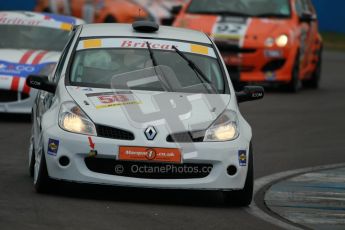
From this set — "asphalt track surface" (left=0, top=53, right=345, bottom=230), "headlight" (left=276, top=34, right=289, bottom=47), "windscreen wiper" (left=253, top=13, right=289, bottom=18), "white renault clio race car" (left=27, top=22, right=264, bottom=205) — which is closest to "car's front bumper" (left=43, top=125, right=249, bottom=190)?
"white renault clio race car" (left=27, top=22, right=264, bottom=205)

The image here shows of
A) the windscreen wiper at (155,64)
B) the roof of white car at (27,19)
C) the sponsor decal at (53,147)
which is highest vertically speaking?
the sponsor decal at (53,147)

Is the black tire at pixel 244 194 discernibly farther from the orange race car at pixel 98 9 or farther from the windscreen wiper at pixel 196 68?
the orange race car at pixel 98 9

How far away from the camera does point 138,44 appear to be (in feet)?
35.7

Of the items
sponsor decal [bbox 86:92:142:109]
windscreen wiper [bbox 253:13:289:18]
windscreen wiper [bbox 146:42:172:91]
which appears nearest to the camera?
sponsor decal [bbox 86:92:142:109]

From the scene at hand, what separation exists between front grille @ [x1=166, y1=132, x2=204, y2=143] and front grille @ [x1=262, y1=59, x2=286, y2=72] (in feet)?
35.1

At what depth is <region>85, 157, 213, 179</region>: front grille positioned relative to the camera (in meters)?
9.50

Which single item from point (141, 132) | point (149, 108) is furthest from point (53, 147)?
point (149, 108)

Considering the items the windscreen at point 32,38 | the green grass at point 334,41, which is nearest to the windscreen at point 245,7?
the windscreen at point 32,38

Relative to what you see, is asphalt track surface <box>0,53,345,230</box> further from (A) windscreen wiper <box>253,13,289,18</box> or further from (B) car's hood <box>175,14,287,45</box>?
(A) windscreen wiper <box>253,13,289,18</box>

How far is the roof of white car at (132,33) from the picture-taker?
11078mm

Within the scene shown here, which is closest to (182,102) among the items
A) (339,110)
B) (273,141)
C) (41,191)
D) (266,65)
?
(41,191)

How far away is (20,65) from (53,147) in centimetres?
637

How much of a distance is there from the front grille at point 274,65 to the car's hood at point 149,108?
9.92 m

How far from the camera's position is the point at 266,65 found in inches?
795
